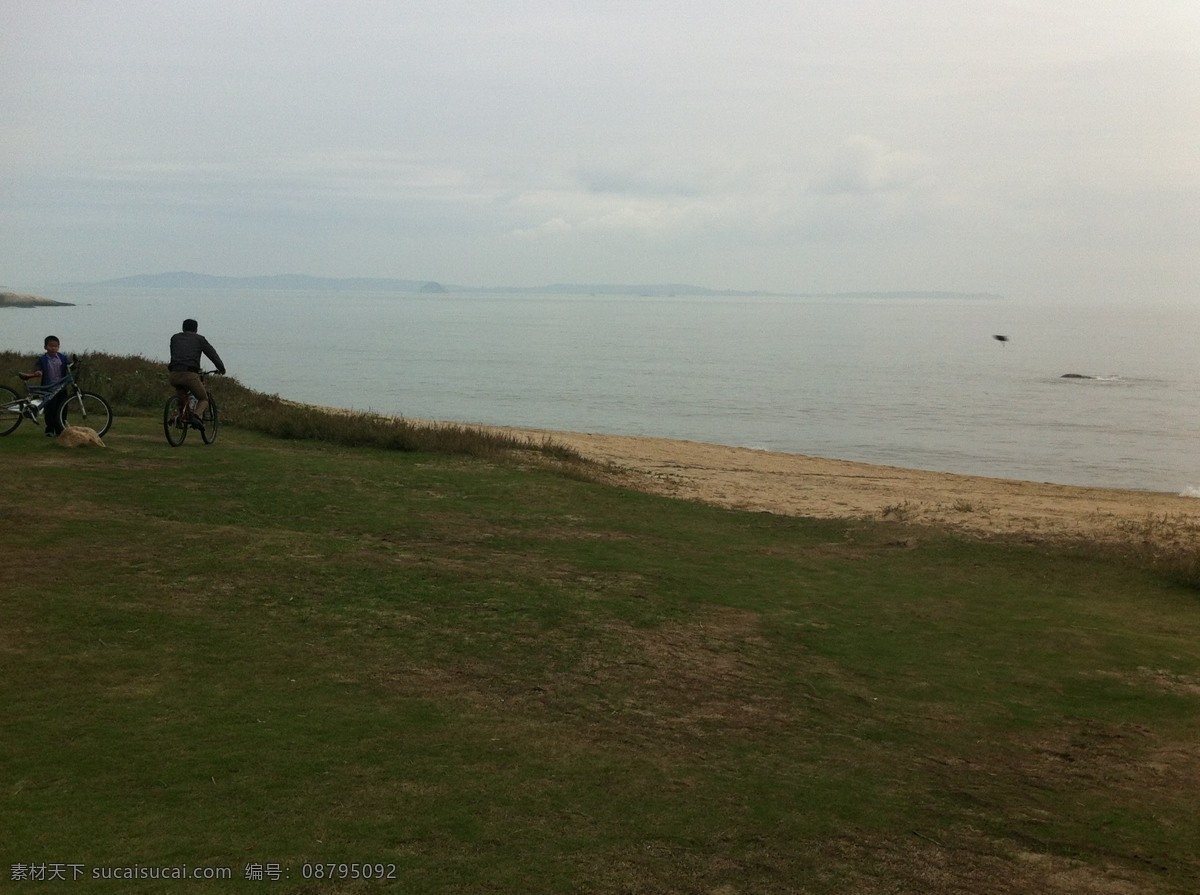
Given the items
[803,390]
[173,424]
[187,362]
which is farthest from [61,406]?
[803,390]

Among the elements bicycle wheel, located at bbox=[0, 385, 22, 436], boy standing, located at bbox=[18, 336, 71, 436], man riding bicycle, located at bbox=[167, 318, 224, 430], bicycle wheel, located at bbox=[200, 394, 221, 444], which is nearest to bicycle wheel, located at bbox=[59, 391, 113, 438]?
boy standing, located at bbox=[18, 336, 71, 436]

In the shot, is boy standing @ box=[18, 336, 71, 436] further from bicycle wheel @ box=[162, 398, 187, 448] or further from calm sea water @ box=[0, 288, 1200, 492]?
calm sea water @ box=[0, 288, 1200, 492]

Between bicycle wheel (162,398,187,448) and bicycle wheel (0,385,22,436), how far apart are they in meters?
2.32

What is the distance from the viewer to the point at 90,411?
17453 millimetres

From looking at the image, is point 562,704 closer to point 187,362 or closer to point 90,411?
point 187,362

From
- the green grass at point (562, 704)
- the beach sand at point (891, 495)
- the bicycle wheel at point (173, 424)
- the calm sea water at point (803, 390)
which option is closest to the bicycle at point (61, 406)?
the bicycle wheel at point (173, 424)

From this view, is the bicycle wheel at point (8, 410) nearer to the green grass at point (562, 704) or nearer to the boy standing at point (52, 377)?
the boy standing at point (52, 377)

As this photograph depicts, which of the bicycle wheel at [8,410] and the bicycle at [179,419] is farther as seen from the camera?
the bicycle at [179,419]

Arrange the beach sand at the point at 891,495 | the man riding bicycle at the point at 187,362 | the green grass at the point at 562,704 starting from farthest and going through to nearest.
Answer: the beach sand at the point at 891,495 → the man riding bicycle at the point at 187,362 → the green grass at the point at 562,704

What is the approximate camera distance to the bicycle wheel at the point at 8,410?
54.0ft

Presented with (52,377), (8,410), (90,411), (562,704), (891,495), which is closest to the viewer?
(562,704)

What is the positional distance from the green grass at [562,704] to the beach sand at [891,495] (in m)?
4.23

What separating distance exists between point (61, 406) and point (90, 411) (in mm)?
847

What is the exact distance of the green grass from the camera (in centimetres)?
559
